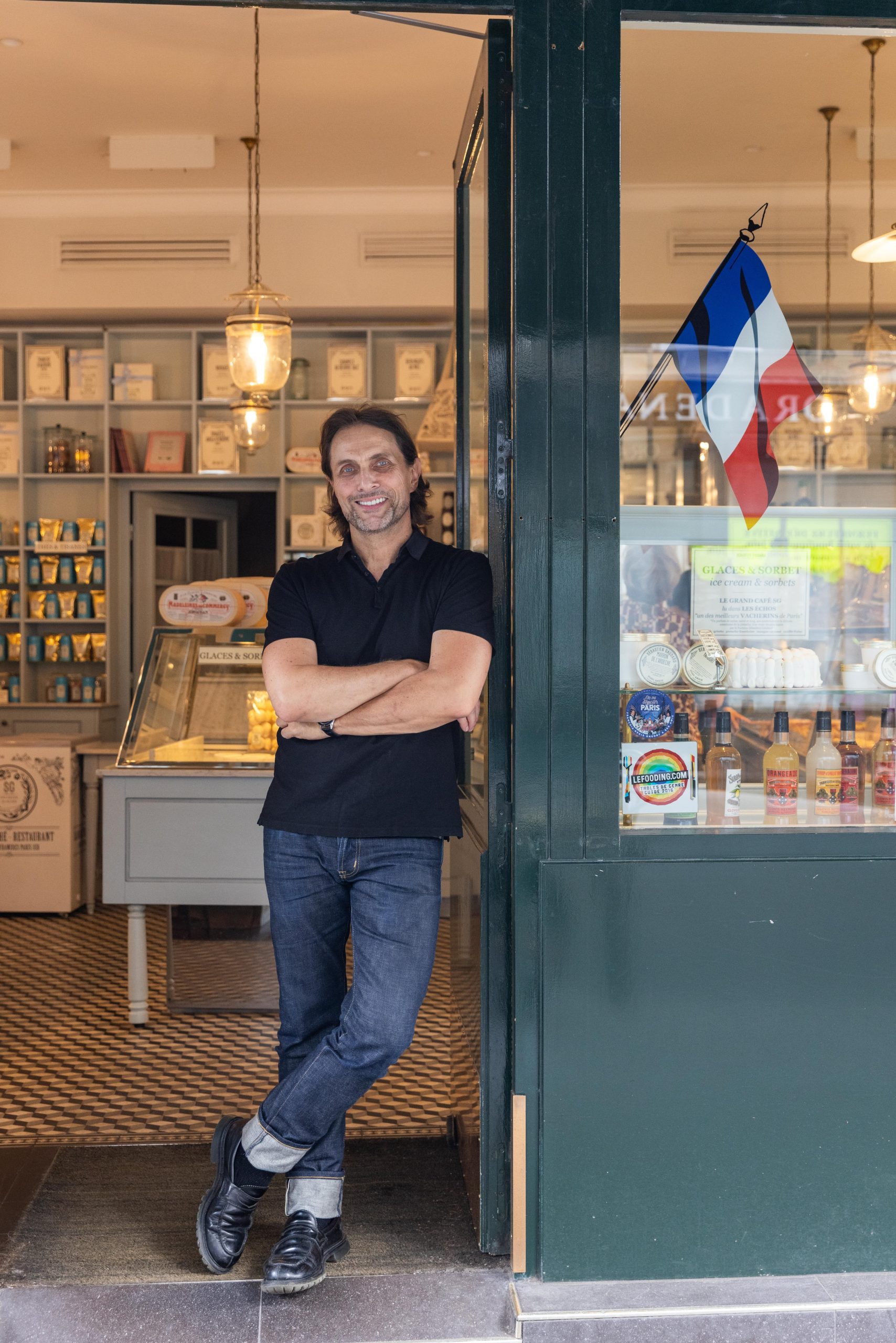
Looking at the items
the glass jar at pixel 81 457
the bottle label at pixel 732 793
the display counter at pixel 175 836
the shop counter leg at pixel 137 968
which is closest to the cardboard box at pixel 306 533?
the glass jar at pixel 81 457

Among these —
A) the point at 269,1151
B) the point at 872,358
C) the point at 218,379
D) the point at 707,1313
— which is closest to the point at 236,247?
the point at 218,379

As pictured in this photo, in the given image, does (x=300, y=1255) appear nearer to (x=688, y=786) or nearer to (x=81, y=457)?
(x=688, y=786)

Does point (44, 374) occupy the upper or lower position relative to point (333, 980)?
upper

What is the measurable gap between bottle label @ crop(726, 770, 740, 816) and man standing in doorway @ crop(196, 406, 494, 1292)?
55 centimetres

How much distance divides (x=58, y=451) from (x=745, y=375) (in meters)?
5.75

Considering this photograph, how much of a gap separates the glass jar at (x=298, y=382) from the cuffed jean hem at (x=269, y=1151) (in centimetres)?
565

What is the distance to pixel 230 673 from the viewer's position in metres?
4.48

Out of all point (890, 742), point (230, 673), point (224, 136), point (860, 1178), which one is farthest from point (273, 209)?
point (860, 1178)

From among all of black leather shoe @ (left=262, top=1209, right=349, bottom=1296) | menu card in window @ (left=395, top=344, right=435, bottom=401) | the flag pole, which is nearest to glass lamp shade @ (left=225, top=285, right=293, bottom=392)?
menu card in window @ (left=395, top=344, right=435, bottom=401)

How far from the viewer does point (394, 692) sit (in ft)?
7.20

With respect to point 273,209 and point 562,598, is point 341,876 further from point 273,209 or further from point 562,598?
point 273,209

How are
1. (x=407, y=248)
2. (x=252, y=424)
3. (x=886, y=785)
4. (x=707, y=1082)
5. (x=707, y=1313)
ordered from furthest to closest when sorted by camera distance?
1. (x=407, y=248)
2. (x=252, y=424)
3. (x=886, y=785)
4. (x=707, y=1082)
5. (x=707, y=1313)

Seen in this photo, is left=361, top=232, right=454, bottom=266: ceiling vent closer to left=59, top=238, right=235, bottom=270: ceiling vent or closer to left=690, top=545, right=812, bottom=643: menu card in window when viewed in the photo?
left=59, top=238, right=235, bottom=270: ceiling vent

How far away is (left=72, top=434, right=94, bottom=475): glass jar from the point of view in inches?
290
